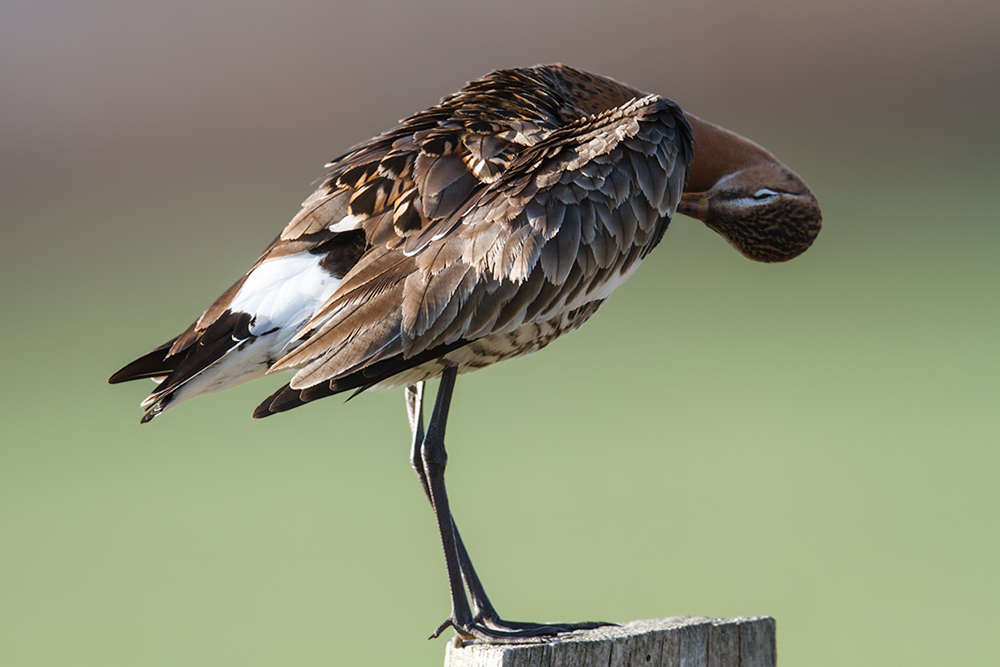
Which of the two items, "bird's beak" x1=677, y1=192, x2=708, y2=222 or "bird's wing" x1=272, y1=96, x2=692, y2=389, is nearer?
"bird's wing" x1=272, y1=96, x2=692, y2=389

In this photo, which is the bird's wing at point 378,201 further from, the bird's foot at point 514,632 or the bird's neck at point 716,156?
the bird's foot at point 514,632

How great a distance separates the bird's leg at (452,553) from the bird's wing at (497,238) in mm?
382

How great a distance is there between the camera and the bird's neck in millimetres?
4895

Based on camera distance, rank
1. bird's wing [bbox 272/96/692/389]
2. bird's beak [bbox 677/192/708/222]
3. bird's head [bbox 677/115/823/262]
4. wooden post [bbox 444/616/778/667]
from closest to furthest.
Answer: wooden post [bbox 444/616/778/667] → bird's wing [bbox 272/96/692/389] → bird's head [bbox 677/115/823/262] → bird's beak [bbox 677/192/708/222]

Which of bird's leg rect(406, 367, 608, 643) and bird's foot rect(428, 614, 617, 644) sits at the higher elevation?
bird's leg rect(406, 367, 608, 643)

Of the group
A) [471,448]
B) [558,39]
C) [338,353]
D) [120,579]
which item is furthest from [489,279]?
[558,39]

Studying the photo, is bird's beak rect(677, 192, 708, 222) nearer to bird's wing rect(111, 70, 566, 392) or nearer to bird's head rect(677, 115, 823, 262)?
bird's head rect(677, 115, 823, 262)

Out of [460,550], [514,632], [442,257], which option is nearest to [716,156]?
[442,257]

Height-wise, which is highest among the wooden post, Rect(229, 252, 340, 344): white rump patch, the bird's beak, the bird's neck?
the bird's neck

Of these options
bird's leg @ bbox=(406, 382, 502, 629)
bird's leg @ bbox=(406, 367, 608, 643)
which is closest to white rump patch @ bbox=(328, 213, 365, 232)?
bird's leg @ bbox=(406, 367, 608, 643)

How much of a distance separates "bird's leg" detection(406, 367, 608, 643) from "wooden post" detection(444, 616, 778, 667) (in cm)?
10

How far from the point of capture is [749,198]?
16.0 ft

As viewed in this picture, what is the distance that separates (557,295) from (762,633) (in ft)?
4.13

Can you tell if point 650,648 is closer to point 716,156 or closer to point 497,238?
point 497,238
